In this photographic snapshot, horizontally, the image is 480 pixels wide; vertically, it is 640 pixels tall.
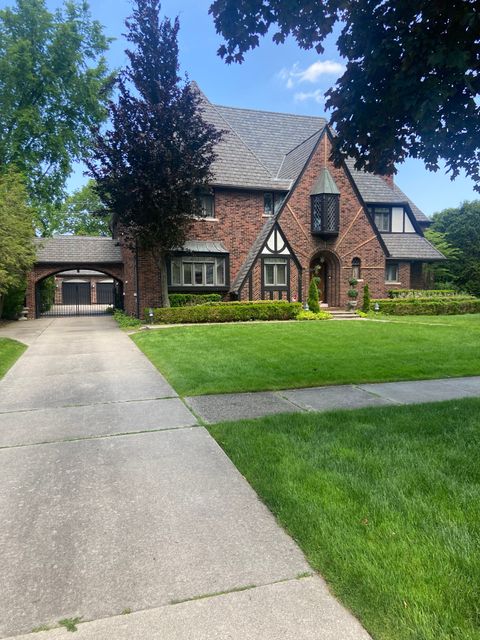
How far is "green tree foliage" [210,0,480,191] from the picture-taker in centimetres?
546

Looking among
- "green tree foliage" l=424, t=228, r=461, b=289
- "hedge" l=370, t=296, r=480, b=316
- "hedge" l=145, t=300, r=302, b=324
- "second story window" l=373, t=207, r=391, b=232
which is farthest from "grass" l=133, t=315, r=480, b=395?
"green tree foliage" l=424, t=228, r=461, b=289

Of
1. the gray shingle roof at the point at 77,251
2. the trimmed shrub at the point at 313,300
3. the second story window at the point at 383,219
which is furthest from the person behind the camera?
the second story window at the point at 383,219

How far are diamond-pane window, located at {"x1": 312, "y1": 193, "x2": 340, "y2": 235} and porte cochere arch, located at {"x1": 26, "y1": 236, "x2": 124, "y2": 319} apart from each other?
1233 cm

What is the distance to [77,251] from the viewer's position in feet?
91.9

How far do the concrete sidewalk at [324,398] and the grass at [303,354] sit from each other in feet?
1.22

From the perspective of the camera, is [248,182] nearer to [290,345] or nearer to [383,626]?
[290,345]

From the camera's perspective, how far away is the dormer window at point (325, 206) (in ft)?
79.4

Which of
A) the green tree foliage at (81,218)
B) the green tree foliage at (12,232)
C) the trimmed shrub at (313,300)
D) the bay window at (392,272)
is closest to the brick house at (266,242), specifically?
the bay window at (392,272)

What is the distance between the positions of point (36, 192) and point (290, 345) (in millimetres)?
25621

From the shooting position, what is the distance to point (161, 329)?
55.4 ft

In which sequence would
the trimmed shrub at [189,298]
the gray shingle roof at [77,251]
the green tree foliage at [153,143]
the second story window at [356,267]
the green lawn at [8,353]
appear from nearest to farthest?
the green lawn at [8,353] < the green tree foliage at [153,143] < the trimmed shrub at [189,298] < the second story window at [356,267] < the gray shingle roof at [77,251]

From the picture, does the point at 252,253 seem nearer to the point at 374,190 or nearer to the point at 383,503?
the point at 374,190

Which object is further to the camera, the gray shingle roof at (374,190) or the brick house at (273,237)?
the gray shingle roof at (374,190)

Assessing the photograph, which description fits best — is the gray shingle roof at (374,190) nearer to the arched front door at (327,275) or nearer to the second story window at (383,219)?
the second story window at (383,219)
